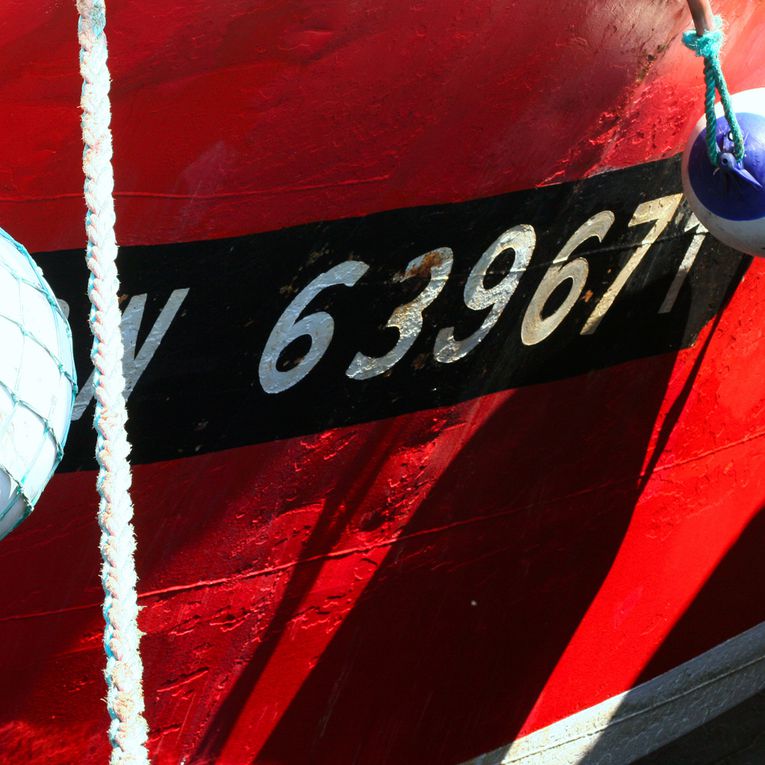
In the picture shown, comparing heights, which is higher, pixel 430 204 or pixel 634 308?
pixel 430 204

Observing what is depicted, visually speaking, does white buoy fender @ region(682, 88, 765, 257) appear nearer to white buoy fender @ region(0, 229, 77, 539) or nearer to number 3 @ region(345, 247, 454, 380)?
number 3 @ region(345, 247, 454, 380)

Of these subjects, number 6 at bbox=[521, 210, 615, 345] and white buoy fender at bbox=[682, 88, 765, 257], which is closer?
white buoy fender at bbox=[682, 88, 765, 257]

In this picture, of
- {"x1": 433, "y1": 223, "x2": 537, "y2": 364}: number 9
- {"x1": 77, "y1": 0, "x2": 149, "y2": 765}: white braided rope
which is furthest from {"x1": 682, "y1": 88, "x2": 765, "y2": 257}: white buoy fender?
{"x1": 77, "y1": 0, "x2": 149, "y2": 765}: white braided rope

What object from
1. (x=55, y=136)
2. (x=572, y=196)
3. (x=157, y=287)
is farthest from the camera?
(x=572, y=196)

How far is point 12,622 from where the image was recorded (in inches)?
89.9

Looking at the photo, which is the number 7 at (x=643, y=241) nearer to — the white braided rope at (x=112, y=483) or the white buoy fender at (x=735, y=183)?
the white buoy fender at (x=735, y=183)

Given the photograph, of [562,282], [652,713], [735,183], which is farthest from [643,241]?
[652,713]

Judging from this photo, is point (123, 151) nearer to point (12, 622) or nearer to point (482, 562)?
point (12, 622)

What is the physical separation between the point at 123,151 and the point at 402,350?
2.59ft

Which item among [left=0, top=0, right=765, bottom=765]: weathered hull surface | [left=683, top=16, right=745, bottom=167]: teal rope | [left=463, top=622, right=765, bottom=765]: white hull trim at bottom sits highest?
[left=683, top=16, right=745, bottom=167]: teal rope

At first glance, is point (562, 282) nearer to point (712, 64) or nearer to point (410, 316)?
point (410, 316)

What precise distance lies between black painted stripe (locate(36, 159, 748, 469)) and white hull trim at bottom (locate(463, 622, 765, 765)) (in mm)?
1273

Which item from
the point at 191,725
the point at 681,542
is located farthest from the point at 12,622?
the point at 681,542

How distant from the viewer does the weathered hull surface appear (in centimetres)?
204
